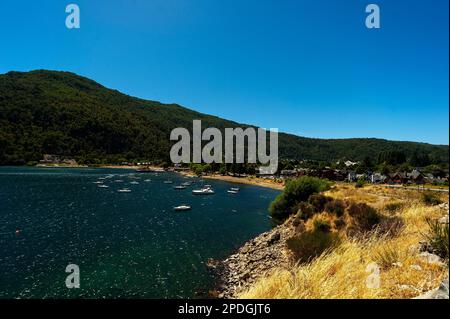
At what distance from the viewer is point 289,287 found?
668 centimetres

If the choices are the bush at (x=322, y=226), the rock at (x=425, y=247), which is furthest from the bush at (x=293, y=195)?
the rock at (x=425, y=247)

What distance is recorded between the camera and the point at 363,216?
27.6 m

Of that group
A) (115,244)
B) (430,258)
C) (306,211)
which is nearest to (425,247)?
(430,258)

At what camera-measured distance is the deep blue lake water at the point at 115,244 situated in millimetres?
23547

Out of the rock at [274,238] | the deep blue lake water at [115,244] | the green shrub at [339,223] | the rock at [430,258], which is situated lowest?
the deep blue lake water at [115,244]

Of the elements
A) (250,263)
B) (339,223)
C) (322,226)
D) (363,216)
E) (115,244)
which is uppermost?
(363,216)

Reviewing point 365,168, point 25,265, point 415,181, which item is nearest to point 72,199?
point 25,265

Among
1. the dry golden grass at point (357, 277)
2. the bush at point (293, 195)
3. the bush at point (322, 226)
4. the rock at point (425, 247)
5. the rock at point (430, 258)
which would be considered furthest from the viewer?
the bush at point (293, 195)

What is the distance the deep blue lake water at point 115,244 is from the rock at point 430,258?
60.1 feet

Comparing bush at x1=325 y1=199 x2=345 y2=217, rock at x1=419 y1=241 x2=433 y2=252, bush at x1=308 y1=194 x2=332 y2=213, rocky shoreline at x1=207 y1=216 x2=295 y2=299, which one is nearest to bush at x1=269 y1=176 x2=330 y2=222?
bush at x1=308 y1=194 x2=332 y2=213

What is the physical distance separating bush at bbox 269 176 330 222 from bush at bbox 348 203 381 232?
1193cm

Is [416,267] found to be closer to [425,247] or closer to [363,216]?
[425,247]

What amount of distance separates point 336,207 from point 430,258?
26.7 meters

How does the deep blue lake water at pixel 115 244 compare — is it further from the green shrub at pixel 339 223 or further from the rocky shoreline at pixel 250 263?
the green shrub at pixel 339 223
